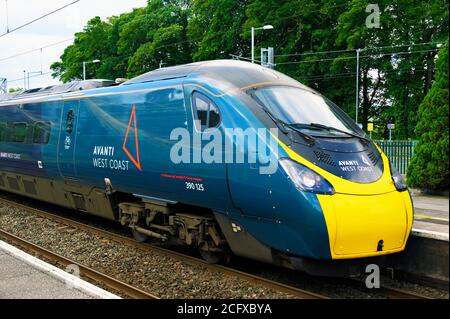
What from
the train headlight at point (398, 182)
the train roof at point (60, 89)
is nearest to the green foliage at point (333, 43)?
the train roof at point (60, 89)

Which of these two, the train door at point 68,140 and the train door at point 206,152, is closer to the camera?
the train door at point 206,152

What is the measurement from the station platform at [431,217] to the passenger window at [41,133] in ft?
25.8

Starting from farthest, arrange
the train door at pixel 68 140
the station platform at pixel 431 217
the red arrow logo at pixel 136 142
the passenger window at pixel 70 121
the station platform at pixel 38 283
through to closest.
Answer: the passenger window at pixel 70 121, the train door at pixel 68 140, the red arrow logo at pixel 136 142, the station platform at pixel 431 217, the station platform at pixel 38 283

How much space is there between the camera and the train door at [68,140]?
1016 cm

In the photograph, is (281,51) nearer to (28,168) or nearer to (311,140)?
(28,168)

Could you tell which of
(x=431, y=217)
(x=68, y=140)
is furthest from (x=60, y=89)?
(x=431, y=217)

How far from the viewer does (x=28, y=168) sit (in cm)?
1257

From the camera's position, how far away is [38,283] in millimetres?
6609

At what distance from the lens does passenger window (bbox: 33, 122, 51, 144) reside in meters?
11.3

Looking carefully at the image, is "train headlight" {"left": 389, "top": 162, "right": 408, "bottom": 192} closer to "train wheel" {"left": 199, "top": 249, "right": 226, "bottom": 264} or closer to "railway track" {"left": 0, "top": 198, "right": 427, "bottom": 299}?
"railway track" {"left": 0, "top": 198, "right": 427, "bottom": 299}

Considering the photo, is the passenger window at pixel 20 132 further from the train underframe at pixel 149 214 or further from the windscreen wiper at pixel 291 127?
the windscreen wiper at pixel 291 127

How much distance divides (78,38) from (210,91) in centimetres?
5322

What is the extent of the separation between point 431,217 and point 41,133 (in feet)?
27.7

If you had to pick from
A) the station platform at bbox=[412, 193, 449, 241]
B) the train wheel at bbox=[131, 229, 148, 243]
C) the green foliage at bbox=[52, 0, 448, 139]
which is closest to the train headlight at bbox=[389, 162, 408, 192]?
the station platform at bbox=[412, 193, 449, 241]
